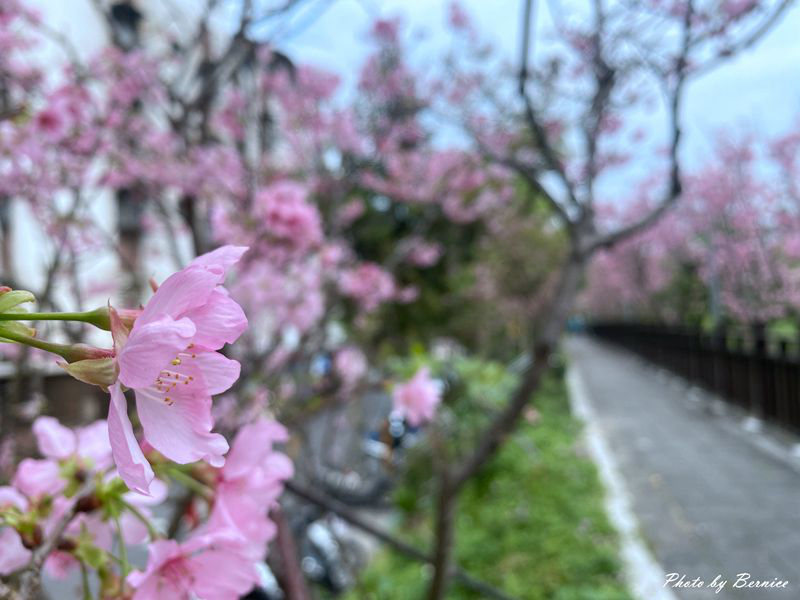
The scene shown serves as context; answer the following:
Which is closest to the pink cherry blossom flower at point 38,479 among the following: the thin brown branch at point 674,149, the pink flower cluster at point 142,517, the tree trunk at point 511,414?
the pink flower cluster at point 142,517

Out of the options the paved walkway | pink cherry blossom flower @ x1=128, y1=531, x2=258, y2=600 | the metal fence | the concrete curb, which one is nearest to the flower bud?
pink cherry blossom flower @ x1=128, y1=531, x2=258, y2=600

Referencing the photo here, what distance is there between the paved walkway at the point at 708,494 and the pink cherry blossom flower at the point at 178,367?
1.70 metres

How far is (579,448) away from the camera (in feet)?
22.9

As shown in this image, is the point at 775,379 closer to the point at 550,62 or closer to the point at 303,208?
the point at 550,62

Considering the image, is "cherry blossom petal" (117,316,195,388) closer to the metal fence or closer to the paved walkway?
the paved walkway

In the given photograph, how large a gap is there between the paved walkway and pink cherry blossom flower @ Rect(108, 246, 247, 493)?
1.70m

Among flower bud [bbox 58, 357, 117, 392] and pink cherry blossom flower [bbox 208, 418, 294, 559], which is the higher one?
flower bud [bbox 58, 357, 117, 392]

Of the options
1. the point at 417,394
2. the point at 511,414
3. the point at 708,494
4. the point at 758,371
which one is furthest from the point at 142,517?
the point at 758,371

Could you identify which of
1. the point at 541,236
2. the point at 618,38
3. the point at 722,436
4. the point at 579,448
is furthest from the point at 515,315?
the point at 618,38

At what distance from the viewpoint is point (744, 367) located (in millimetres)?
7371

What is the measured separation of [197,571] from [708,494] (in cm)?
461

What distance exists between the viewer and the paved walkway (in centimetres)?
277

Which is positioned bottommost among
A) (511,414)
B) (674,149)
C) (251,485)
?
(511,414)

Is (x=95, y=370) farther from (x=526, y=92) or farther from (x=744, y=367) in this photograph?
(x=744, y=367)
